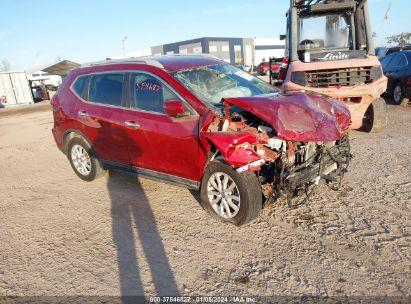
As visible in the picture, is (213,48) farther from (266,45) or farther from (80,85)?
(80,85)

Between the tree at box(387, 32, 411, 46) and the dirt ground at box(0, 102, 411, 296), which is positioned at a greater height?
the tree at box(387, 32, 411, 46)

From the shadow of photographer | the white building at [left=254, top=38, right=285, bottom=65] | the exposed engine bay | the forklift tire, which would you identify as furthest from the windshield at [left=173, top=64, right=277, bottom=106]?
the white building at [left=254, top=38, right=285, bottom=65]

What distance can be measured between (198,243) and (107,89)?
8.86 ft

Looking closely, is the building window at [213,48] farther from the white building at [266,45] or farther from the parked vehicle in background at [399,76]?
the parked vehicle in background at [399,76]

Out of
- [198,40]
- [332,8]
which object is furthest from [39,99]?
[198,40]

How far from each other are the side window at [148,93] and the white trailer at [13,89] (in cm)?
2701

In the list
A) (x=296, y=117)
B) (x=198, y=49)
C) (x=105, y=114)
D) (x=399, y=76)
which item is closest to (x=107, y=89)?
(x=105, y=114)

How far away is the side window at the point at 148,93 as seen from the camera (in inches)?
173

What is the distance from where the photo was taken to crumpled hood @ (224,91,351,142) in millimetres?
3613

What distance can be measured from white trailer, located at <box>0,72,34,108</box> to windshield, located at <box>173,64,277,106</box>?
27.2 m

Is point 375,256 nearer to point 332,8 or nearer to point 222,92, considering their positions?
point 222,92

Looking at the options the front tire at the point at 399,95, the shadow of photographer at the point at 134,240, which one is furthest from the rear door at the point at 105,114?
the front tire at the point at 399,95

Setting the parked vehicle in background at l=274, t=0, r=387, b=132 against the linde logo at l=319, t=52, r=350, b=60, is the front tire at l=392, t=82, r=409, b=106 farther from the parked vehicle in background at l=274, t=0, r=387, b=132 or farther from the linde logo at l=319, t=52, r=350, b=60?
the linde logo at l=319, t=52, r=350, b=60

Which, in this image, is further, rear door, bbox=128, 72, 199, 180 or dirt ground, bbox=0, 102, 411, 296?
rear door, bbox=128, 72, 199, 180
